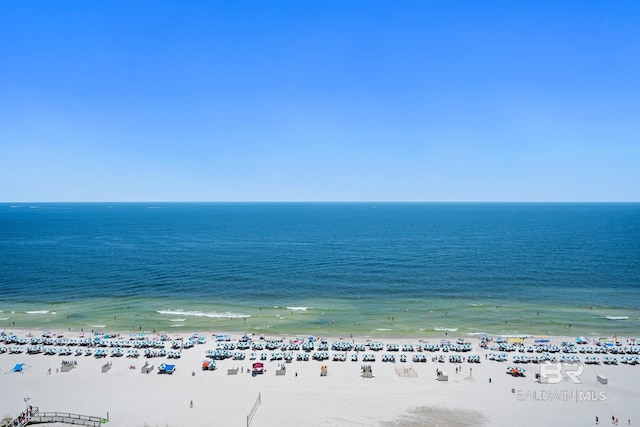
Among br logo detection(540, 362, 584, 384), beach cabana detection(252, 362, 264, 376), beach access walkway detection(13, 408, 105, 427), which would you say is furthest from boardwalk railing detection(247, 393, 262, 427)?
br logo detection(540, 362, 584, 384)

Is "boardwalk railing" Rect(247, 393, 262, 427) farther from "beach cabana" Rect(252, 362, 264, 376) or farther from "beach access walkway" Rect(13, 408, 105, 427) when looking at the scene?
"beach access walkway" Rect(13, 408, 105, 427)

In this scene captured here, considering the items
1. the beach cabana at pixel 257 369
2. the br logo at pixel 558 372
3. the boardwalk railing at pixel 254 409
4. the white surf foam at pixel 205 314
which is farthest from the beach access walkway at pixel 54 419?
the br logo at pixel 558 372

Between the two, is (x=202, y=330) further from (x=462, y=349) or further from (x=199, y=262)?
(x=199, y=262)

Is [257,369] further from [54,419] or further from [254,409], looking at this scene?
[54,419]

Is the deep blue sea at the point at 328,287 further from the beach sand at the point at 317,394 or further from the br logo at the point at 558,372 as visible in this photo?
the beach sand at the point at 317,394

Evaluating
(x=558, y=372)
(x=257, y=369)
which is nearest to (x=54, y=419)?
(x=257, y=369)

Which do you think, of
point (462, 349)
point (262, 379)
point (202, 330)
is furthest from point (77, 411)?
point (462, 349)
